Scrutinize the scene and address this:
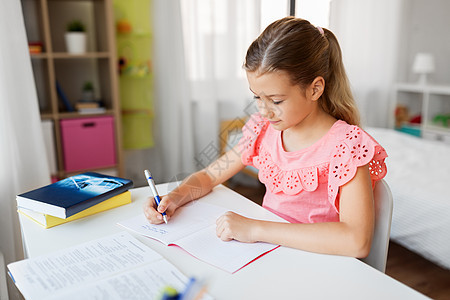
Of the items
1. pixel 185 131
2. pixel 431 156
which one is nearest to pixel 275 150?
pixel 431 156

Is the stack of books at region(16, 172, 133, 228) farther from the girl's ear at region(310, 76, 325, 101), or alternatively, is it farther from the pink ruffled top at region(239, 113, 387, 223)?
the girl's ear at region(310, 76, 325, 101)

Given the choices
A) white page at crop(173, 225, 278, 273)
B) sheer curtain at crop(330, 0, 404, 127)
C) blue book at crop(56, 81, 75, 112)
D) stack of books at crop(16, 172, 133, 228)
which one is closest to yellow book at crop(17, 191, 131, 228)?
stack of books at crop(16, 172, 133, 228)

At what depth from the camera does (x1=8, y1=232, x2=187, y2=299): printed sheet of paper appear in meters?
0.72

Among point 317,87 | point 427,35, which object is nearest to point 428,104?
point 427,35

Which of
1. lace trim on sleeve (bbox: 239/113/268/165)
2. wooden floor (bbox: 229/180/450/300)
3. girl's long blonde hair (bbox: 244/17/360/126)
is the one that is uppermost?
girl's long blonde hair (bbox: 244/17/360/126)

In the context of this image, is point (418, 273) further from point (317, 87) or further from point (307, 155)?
point (317, 87)

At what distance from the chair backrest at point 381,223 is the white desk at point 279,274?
17 centimetres

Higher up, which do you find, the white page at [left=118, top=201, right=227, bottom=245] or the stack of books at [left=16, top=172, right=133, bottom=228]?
Result: the stack of books at [left=16, top=172, right=133, bottom=228]

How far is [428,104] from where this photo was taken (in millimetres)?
3418

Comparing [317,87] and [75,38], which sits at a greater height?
[75,38]

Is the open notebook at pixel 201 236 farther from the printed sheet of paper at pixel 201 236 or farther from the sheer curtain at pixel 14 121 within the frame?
the sheer curtain at pixel 14 121

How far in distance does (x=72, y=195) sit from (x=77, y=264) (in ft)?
0.98

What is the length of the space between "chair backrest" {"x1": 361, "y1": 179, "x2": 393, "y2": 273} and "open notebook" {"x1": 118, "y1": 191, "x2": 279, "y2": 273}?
0.81ft

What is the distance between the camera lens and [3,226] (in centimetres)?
161
